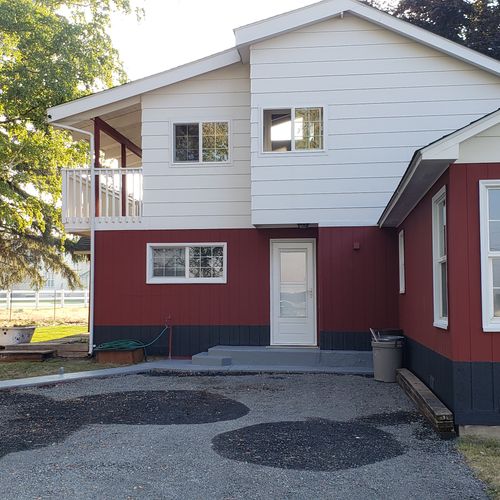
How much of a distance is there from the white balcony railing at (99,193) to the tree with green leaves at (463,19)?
12.4 metres

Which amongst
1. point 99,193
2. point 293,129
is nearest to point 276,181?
point 293,129

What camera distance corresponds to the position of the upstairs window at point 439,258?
7.18m

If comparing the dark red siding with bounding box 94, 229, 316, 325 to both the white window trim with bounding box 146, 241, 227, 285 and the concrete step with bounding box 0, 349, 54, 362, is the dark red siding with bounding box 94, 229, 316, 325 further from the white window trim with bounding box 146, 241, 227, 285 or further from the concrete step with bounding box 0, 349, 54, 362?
the concrete step with bounding box 0, 349, 54, 362

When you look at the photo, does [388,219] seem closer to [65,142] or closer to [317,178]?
[317,178]

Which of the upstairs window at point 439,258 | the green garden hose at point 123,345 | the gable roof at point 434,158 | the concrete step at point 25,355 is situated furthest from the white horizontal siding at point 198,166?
the upstairs window at point 439,258

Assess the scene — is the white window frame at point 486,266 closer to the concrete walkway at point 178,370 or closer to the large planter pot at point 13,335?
the concrete walkway at point 178,370

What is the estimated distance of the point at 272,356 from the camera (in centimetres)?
1173

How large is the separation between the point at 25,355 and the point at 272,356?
202 inches

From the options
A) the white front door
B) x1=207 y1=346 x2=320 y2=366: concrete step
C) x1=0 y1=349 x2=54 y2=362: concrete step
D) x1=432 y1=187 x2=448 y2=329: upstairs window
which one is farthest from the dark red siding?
x1=432 y1=187 x2=448 y2=329: upstairs window

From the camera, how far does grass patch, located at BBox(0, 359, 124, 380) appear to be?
11.2 m

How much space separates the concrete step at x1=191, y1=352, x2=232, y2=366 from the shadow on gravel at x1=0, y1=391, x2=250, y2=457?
2.57 meters

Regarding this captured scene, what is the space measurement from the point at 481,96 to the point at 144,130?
650cm

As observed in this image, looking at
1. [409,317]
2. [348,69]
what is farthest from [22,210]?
[409,317]

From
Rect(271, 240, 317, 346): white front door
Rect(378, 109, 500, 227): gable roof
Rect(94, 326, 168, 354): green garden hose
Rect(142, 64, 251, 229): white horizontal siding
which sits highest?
Rect(142, 64, 251, 229): white horizontal siding
